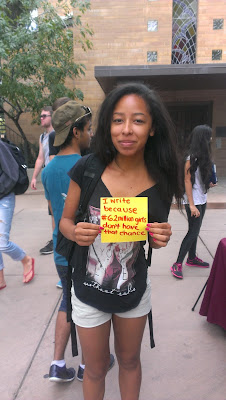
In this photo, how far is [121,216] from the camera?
129 centimetres

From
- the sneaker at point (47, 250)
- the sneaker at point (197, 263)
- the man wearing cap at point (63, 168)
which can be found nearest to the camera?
the man wearing cap at point (63, 168)

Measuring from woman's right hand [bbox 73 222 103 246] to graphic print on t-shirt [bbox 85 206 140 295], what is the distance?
0.32ft

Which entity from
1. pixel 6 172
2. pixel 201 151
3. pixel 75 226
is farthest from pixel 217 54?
pixel 75 226

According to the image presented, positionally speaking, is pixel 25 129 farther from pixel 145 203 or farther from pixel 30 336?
pixel 145 203

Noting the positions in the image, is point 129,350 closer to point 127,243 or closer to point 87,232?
point 127,243

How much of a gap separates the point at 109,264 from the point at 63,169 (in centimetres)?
75

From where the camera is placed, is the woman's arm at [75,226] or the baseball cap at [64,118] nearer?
the woman's arm at [75,226]

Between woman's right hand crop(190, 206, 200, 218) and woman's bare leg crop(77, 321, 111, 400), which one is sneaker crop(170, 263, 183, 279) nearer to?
woman's right hand crop(190, 206, 200, 218)

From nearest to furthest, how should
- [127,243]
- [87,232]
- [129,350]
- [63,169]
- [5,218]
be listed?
[87,232] → [127,243] → [129,350] → [63,169] → [5,218]

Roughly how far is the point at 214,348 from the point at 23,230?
4030 millimetres

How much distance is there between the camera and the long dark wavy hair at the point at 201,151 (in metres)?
3.39

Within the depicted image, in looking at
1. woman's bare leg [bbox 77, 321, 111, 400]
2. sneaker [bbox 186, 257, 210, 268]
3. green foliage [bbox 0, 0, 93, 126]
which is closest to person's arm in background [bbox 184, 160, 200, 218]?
sneaker [bbox 186, 257, 210, 268]

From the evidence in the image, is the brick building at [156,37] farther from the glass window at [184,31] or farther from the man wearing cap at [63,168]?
the man wearing cap at [63,168]

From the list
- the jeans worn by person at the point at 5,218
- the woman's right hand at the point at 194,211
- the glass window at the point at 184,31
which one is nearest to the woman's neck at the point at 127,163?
the jeans worn by person at the point at 5,218
